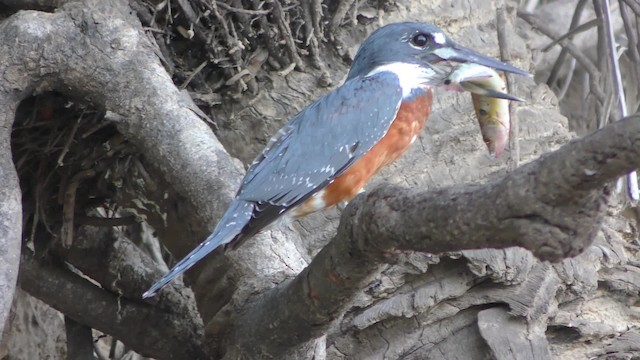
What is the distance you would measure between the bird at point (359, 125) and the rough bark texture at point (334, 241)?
0.29 feet

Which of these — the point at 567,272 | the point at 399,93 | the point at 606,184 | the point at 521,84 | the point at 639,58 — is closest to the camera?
the point at 606,184

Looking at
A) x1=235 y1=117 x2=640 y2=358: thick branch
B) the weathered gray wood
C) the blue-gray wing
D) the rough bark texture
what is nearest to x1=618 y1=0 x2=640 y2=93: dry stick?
the rough bark texture

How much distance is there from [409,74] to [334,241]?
0.94 metres

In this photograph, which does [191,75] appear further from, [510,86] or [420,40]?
[510,86]

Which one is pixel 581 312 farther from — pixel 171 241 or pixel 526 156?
pixel 171 241

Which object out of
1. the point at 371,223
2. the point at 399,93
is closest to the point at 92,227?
the point at 399,93

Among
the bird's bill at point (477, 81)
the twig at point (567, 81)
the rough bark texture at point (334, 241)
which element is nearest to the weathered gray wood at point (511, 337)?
the rough bark texture at point (334, 241)

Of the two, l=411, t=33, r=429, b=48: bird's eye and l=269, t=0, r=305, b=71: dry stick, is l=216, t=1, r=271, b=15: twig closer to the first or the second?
l=269, t=0, r=305, b=71: dry stick

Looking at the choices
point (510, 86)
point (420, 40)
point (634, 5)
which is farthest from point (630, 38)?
point (420, 40)

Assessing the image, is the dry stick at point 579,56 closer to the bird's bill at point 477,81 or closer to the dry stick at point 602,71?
the dry stick at point 602,71

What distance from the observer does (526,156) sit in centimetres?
257

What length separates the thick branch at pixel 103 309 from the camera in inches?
106

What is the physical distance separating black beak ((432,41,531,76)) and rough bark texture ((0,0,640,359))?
20 cm

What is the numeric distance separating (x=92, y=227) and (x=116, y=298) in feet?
0.69
